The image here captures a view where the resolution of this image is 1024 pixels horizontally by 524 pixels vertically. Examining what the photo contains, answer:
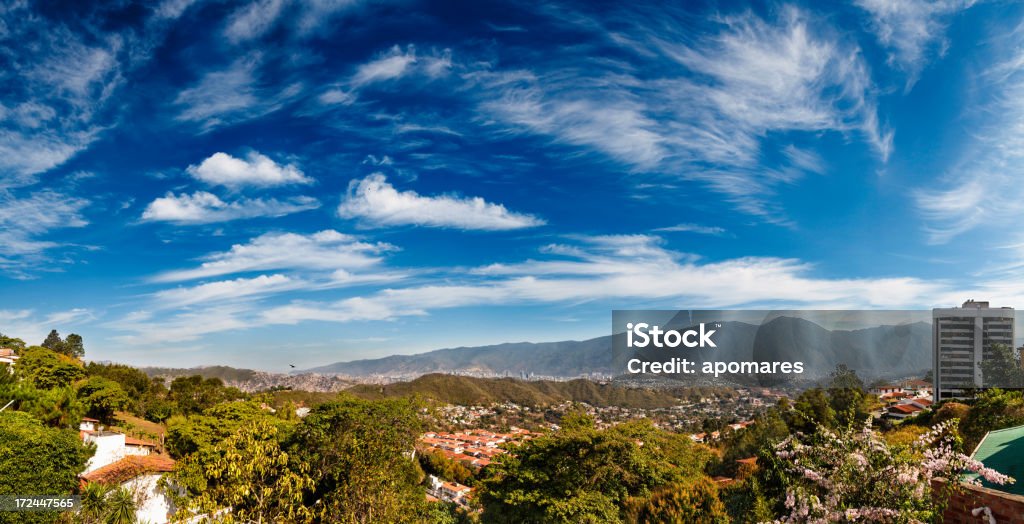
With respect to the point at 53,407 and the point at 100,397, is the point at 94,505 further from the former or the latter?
the point at 100,397

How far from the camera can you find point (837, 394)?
116 ft

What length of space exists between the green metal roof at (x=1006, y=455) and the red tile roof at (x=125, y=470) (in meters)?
20.3

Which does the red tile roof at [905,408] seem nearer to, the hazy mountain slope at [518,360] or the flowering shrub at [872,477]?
the flowering shrub at [872,477]

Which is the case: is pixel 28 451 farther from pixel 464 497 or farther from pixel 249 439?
pixel 464 497

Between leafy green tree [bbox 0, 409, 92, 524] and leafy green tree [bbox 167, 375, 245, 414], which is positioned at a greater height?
leafy green tree [bbox 0, 409, 92, 524]

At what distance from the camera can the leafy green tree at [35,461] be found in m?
13.3

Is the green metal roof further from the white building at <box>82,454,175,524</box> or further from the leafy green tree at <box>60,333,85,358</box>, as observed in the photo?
the leafy green tree at <box>60,333,85,358</box>

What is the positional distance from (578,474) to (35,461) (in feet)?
48.0

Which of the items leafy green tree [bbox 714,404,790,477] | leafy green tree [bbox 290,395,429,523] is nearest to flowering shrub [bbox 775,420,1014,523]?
leafy green tree [bbox 290,395,429,523]

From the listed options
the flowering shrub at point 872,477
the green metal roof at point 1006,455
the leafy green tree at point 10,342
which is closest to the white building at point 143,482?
the flowering shrub at point 872,477

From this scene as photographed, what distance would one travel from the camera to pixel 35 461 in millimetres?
13875

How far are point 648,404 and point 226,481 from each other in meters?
72.9

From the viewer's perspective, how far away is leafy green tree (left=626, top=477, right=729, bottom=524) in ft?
48.9

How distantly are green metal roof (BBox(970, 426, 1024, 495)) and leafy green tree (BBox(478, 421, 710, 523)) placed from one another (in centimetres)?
1019
